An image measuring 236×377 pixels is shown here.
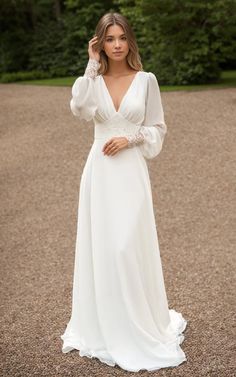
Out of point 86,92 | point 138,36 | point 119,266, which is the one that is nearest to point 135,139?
point 86,92

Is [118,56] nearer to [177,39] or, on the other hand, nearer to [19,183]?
[19,183]

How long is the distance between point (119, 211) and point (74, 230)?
3.58 m

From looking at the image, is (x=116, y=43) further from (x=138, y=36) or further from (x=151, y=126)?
(x=138, y=36)

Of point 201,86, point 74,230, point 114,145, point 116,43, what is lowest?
point 201,86

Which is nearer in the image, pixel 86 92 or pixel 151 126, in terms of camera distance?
pixel 86 92

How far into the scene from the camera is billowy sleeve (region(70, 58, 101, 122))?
3543 millimetres

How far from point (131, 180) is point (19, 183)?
5.89m

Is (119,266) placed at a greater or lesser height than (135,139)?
lesser

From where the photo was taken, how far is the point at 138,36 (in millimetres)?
22156

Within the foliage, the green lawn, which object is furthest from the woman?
the green lawn

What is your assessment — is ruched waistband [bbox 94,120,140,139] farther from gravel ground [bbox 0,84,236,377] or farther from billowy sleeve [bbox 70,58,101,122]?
gravel ground [bbox 0,84,236,377]

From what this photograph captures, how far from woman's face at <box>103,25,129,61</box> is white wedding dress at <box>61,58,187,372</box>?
17cm

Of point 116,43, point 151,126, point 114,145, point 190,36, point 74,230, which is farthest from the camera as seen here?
Answer: point 190,36

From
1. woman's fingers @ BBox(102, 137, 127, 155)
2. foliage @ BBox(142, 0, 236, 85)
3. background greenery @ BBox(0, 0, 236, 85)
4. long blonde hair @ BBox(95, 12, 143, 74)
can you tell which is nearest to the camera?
long blonde hair @ BBox(95, 12, 143, 74)
